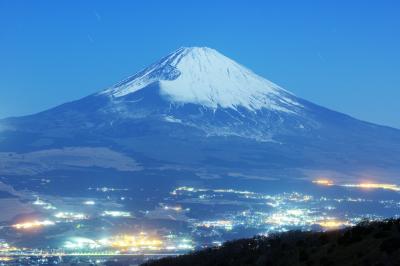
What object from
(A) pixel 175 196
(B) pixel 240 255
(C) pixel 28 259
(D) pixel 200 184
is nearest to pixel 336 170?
(D) pixel 200 184

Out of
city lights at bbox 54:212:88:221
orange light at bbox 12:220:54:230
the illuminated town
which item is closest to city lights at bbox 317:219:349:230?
the illuminated town

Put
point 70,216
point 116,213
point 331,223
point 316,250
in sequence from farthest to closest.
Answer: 1. point 116,213
2. point 70,216
3. point 331,223
4. point 316,250

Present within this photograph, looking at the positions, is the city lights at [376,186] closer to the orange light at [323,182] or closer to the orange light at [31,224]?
the orange light at [323,182]

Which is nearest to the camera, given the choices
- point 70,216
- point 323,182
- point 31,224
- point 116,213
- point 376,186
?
point 31,224

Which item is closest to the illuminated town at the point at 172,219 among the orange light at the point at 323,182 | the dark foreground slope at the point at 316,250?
the orange light at the point at 323,182

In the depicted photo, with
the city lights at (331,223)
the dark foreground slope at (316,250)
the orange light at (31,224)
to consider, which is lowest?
the dark foreground slope at (316,250)

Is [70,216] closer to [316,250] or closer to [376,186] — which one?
[376,186]

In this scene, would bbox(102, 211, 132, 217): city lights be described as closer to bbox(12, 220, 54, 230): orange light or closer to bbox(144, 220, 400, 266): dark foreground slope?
bbox(12, 220, 54, 230): orange light

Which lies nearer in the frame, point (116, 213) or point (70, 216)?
point (70, 216)

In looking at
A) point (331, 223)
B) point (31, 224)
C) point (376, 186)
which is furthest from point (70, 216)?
point (376, 186)
